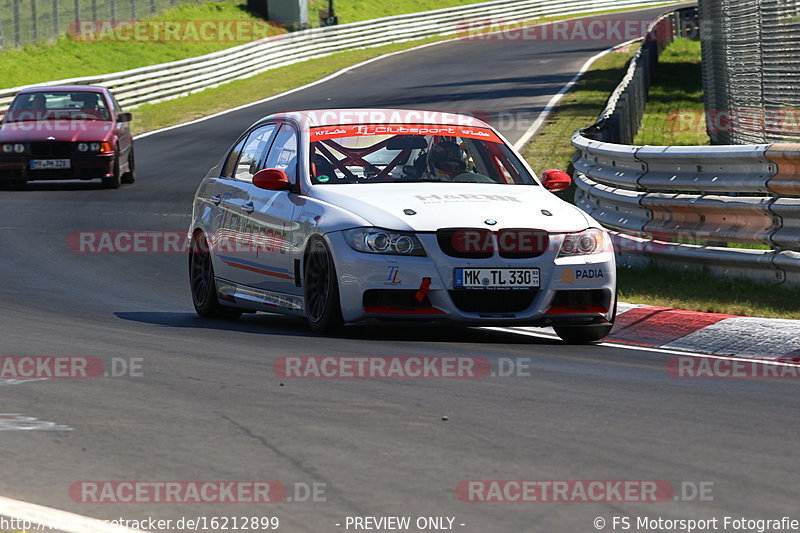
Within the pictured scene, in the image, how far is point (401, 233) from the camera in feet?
29.4

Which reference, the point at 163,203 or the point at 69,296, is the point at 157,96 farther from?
the point at 69,296

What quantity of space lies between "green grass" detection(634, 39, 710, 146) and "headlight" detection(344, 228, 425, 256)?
1253cm

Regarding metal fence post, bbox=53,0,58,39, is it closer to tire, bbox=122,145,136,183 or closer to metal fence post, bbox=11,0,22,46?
metal fence post, bbox=11,0,22,46

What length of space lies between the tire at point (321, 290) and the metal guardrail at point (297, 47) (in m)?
24.9

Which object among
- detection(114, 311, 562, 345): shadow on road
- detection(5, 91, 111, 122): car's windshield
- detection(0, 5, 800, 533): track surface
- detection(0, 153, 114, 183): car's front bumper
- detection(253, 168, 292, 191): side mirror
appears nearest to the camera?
detection(0, 5, 800, 533): track surface

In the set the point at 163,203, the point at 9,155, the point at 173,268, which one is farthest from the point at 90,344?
the point at 9,155

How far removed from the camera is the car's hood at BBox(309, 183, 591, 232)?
902cm

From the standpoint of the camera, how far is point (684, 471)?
536 cm

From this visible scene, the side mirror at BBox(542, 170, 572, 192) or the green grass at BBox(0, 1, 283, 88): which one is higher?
the side mirror at BBox(542, 170, 572, 192)

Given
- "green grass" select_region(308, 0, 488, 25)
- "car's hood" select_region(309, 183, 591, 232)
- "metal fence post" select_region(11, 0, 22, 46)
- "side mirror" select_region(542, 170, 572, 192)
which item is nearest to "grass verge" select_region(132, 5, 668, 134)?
"metal fence post" select_region(11, 0, 22, 46)

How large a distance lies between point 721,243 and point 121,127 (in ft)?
45.3

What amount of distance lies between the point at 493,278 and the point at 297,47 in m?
41.5

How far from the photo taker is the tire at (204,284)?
11.0 metres

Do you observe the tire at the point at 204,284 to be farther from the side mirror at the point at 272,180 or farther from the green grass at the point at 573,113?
the green grass at the point at 573,113
